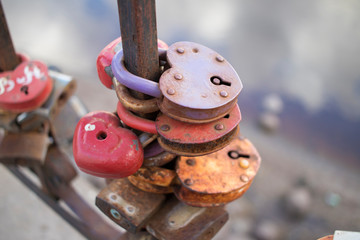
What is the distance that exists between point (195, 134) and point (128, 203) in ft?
0.74

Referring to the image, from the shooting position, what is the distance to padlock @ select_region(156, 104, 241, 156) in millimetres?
451

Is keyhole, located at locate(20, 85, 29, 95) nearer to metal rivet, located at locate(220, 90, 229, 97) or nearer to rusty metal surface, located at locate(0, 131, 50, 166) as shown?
rusty metal surface, located at locate(0, 131, 50, 166)

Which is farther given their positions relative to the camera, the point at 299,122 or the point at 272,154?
the point at 299,122

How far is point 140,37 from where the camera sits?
423mm

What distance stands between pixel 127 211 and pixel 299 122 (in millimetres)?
2397

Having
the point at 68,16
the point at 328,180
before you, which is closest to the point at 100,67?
the point at 328,180

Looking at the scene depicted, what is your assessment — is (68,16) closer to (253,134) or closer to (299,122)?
(253,134)

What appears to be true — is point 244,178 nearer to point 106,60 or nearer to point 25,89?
point 106,60

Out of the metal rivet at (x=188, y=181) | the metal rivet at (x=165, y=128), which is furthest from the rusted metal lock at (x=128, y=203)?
the metal rivet at (x=165, y=128)

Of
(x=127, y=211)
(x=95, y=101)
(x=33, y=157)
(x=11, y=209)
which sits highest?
(x=127, y=211)

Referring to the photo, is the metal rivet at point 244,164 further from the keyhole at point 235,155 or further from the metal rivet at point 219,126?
the metal rivet at point 219,126

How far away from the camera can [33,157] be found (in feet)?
2.98

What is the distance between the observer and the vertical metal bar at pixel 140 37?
0.40 meters

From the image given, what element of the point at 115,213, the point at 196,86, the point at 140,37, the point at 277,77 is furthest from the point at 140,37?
Answer: the point at 277,77
